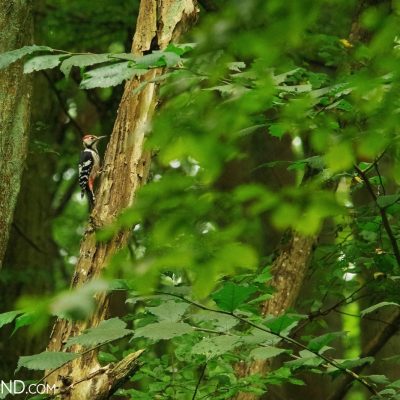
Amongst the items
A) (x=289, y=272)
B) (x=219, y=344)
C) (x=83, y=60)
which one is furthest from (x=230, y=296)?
(x=289, y=272)

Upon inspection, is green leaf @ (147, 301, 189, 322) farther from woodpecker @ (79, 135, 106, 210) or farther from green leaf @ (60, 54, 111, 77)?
woodpecker @ (79, 135, 106, 210)

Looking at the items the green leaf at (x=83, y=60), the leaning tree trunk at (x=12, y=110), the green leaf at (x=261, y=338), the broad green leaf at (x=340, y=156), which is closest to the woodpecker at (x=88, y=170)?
the leaning tree trunk at (x=12, y=110)

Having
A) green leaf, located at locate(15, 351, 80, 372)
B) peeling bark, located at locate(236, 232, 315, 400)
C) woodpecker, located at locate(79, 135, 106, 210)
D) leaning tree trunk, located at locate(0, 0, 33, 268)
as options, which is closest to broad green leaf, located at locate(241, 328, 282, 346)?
green leaf, located at locate(15, 351, 80, 372)

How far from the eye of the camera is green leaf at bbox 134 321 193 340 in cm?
197

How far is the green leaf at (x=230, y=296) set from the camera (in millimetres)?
1981

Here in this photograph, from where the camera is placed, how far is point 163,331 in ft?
6.62

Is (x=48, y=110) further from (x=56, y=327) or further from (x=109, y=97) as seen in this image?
(x=56, y=327)

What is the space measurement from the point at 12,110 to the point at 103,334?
8.57 ft

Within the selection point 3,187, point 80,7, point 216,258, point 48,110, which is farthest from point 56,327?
point 48,110

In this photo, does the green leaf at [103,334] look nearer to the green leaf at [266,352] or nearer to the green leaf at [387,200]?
the green leaf at [266,352]

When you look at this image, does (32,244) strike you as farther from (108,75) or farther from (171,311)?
(108,75)

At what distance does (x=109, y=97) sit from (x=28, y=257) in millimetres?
2238

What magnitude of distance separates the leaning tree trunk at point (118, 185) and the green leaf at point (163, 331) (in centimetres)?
139

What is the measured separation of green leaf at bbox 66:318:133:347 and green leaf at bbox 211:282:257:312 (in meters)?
0.25
